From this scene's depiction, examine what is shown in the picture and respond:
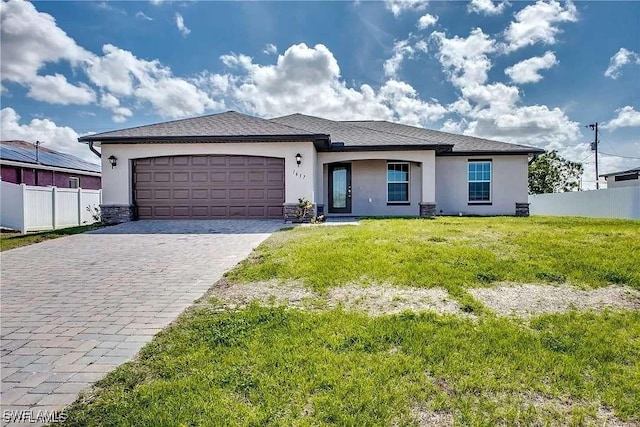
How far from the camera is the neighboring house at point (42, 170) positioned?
765 inches

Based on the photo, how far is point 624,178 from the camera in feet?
97.0

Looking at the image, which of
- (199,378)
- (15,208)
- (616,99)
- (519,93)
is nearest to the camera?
(199,378)

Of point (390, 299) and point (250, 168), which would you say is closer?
point (390, 299)

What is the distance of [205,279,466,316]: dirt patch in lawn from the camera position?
4.09 metres

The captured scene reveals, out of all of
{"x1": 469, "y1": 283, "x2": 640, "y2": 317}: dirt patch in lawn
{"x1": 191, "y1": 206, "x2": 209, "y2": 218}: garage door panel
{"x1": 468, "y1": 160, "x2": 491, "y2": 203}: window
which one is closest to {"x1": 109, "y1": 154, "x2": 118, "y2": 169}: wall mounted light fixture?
{"x1": 191, "y1": 206, "x2": 209, "y2": 218}: garage door panel

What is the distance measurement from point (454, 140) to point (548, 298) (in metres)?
14.2

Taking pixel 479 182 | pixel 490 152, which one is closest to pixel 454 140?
pixel 490 152

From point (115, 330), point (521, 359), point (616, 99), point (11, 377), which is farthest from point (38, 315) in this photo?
point (616, 99)

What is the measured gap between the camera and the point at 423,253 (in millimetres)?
6387

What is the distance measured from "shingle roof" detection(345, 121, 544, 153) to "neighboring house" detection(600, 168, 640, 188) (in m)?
19.0

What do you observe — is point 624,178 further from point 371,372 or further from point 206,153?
point 371,372

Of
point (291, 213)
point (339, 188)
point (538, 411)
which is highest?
point (339, 188)

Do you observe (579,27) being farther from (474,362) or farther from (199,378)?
(199,378)

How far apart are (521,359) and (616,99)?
19.6 metres
